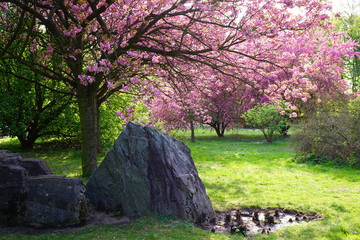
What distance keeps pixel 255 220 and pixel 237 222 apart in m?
0.46

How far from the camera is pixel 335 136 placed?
12539mm

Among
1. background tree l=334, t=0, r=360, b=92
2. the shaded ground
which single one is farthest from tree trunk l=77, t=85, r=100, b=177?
background tree l=334, t=0, r=360, b=92

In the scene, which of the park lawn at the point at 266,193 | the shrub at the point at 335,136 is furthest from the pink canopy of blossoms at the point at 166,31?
the shrub at the point at 335,136

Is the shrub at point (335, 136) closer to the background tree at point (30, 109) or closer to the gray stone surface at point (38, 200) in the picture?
the gray stone surface at point (38, 200)

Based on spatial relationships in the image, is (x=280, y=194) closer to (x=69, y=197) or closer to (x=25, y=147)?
(x=69, y=197)

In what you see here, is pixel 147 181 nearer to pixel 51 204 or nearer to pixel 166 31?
pixel 51 204

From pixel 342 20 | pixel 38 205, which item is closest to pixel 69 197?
pixel 38 205

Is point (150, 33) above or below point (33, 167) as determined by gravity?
above

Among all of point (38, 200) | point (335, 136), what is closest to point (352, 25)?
point (335, 136)

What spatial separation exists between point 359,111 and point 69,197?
1099cm

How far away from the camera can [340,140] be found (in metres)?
12.5

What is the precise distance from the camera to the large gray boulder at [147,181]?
6.21 metres

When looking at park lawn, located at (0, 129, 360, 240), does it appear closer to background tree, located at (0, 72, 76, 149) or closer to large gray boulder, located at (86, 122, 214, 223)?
large gray boulder, located at (86, 122, 214, 223)

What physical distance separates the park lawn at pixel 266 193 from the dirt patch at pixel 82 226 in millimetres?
175
